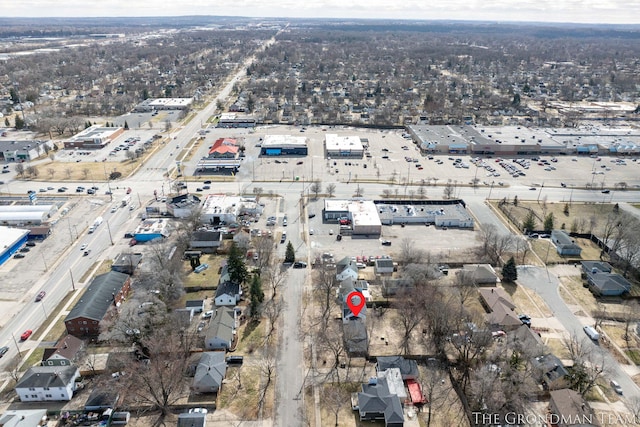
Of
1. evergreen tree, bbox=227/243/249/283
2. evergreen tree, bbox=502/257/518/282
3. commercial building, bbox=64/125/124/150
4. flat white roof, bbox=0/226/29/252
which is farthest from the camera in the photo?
commercial building, bbox=64/125/124/150

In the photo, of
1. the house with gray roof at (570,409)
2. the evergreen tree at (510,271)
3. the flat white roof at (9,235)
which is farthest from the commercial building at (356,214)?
the flat white roof at (9,235)

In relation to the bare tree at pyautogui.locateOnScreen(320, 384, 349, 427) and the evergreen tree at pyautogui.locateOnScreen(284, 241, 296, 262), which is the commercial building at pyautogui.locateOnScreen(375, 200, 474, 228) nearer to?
the evergreen tree at pyautogui.locateOnScreen(284, 241, 296, 262)

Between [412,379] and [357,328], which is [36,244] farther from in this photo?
[412,379]

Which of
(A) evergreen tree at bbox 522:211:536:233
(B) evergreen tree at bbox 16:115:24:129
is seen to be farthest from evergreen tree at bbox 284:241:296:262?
(B) evergreen tree at bbox 16:115:24:129

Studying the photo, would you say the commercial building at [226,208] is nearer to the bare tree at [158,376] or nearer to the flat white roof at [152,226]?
the flat white roof at [152,226]

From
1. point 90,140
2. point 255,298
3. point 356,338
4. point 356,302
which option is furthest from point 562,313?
point 90,140

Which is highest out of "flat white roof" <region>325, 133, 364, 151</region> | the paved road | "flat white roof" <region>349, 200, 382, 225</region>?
"flat white roof" <region>325, 133, 364, 151</region>
